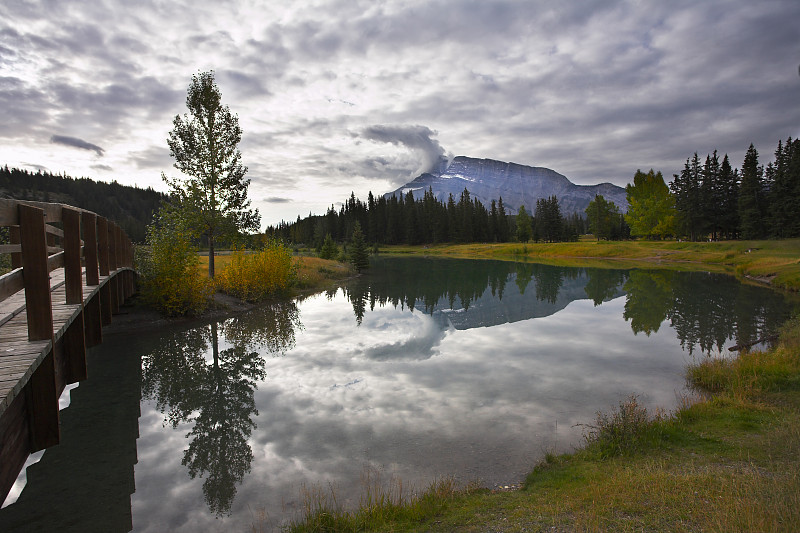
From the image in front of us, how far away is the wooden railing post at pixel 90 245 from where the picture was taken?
917 cm

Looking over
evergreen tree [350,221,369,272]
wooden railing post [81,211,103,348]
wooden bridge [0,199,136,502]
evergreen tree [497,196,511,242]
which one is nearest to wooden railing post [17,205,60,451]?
wooden bridge [0,199,136,502]

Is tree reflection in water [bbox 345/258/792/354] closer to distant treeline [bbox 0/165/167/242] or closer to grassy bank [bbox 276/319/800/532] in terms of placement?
grassy bank [bbox 276/319/800/532]

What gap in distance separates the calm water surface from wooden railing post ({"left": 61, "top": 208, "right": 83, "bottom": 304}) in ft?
11.8

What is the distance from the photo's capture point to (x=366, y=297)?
117 feet

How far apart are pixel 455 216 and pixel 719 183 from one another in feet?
225

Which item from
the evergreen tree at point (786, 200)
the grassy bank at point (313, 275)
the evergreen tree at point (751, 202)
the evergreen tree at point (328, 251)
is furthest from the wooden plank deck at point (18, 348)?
the evergreen tree at point (751, 202)

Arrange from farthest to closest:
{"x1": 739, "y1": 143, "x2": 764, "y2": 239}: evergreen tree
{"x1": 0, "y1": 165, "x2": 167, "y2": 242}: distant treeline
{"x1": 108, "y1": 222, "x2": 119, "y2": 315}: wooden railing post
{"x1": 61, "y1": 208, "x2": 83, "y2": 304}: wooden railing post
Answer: {"x1": 0, "y1": 165, "x2": 167, "y2": 242}: distant treeline < {"x1": 739, "y1": 143, "x2": 764, "y2": 239}: evergreen tree < {"x1": 108, "y1": 222, "x2": 119, "y2": 315}: wooden railing post < {"x1": 61, "y1": 208, "x2": 83, "y2": 304}: wooden railing post

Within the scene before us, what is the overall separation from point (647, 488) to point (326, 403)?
27.9ft

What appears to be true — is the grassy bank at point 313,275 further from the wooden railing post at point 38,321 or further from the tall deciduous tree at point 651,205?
the tall deciduous tree at point 651,205

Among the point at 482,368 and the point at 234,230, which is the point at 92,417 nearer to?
the point at 482,368

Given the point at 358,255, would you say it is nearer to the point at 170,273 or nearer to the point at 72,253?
the point at 170,273

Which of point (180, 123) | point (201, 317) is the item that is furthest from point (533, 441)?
point (180, 123)

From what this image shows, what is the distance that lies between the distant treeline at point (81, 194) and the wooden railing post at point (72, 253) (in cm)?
15806

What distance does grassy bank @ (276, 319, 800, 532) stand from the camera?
5.14m
